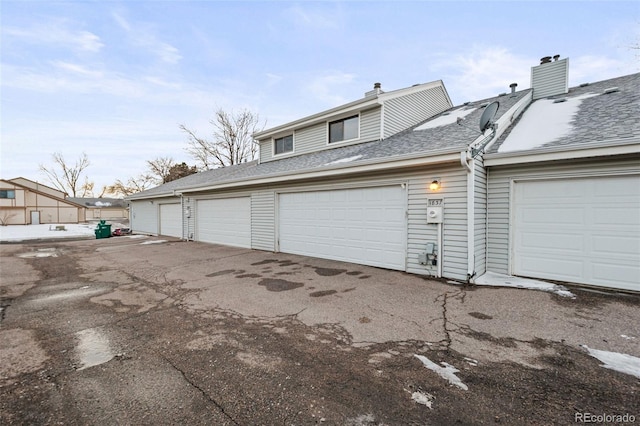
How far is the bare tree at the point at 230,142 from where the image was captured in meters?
28.5

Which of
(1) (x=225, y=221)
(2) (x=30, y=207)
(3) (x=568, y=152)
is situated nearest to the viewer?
(3) (x=568, y=152)

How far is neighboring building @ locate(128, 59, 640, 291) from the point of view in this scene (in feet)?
16.5

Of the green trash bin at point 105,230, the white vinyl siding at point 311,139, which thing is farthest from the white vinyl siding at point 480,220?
the green trash bin at point 105,230

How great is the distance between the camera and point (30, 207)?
33.2 meters

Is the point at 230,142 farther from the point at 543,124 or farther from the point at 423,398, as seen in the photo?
the point at 423,398

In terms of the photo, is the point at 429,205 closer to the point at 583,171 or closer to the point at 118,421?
the point at 583,171

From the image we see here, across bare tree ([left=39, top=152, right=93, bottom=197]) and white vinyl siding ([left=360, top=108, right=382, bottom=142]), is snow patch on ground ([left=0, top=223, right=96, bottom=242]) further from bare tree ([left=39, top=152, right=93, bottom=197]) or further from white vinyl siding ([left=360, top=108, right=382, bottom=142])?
bare tree ([left=39, top=152, right=93, bottom=197])

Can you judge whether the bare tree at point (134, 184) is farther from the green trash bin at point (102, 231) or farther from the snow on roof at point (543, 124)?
the snow on roof at point (543, 124)

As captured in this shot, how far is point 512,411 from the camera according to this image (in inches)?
79.9

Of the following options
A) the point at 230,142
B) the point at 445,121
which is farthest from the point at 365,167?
the point at 230,142

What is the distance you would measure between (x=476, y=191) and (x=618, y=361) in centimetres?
361

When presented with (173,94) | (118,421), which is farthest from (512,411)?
(173,94)

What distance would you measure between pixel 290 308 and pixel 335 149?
7235 mm

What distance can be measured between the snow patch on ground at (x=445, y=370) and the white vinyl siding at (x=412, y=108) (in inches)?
309
